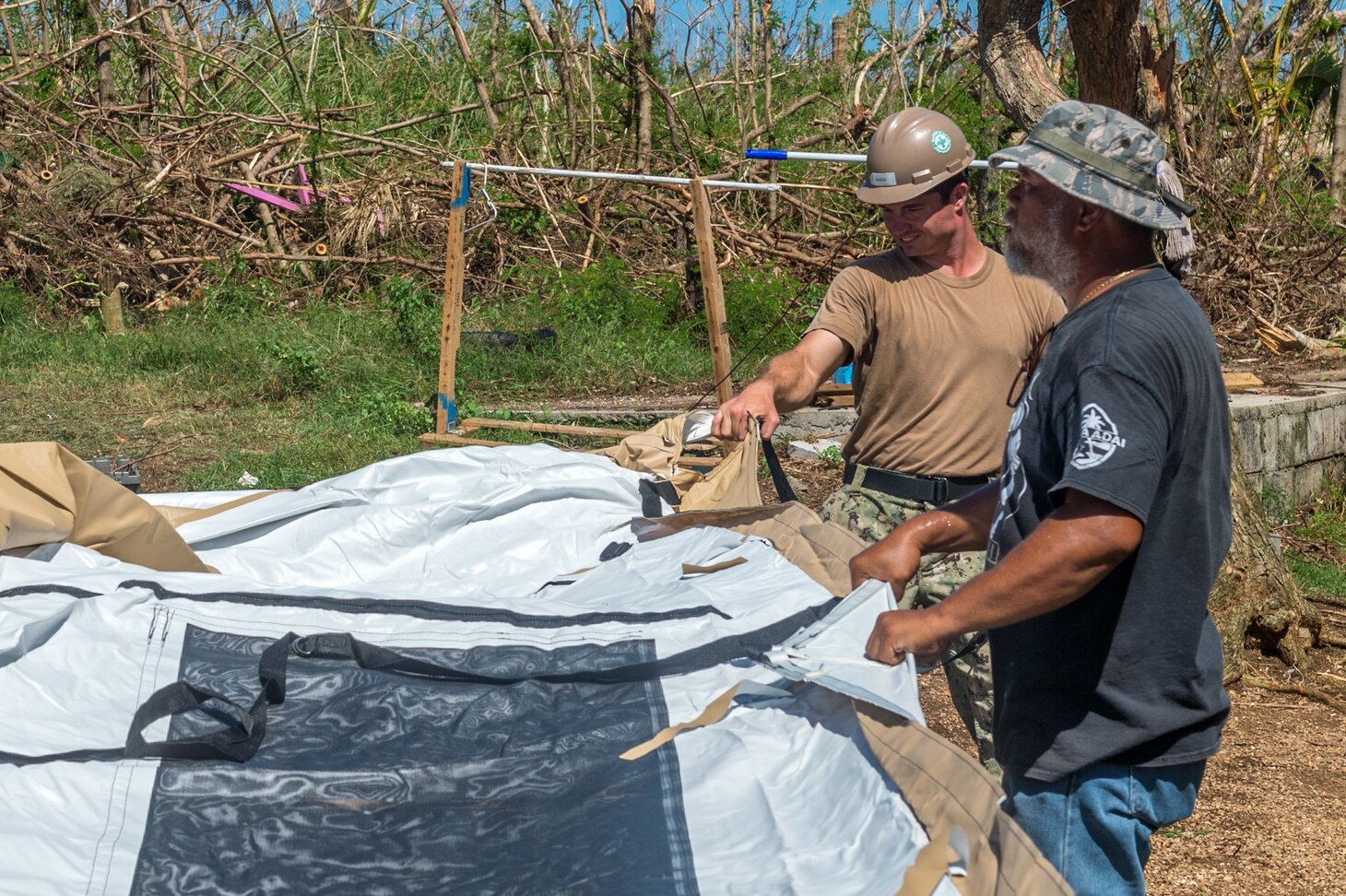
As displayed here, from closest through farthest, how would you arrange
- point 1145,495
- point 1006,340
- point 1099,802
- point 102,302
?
point 1145,495, point 1099,802, point 1006,340, point 102,302

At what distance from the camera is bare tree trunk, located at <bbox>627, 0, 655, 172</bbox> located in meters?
9.93

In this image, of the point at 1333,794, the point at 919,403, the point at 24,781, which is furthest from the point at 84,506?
the point at 1333,794

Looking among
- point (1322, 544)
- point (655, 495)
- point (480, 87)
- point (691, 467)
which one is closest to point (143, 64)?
point (480, 87)

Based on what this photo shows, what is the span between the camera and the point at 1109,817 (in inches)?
64.2

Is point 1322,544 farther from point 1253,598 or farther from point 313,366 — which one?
point 313,366

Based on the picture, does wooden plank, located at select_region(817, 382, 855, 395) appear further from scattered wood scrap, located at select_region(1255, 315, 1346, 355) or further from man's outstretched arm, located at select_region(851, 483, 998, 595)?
man's outstretched arm, located at select_region(851, 483, 998, 595)

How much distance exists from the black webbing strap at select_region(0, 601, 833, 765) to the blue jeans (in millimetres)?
798

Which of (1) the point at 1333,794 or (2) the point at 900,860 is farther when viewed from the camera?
(1) the point at 1333,794

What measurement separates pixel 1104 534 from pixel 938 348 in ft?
4.88

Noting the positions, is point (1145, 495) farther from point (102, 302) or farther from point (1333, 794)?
point (102, 302)

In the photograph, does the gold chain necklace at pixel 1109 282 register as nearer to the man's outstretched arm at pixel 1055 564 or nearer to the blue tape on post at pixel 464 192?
the man's outstretched arm at pixel 1055 564

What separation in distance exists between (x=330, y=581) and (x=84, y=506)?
775 mm

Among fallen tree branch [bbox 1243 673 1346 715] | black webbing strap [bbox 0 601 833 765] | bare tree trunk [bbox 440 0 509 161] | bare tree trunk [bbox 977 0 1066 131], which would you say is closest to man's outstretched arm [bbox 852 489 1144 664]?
black webbing strap [bbox 0 601 833 765]

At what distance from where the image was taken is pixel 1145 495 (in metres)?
1.48
